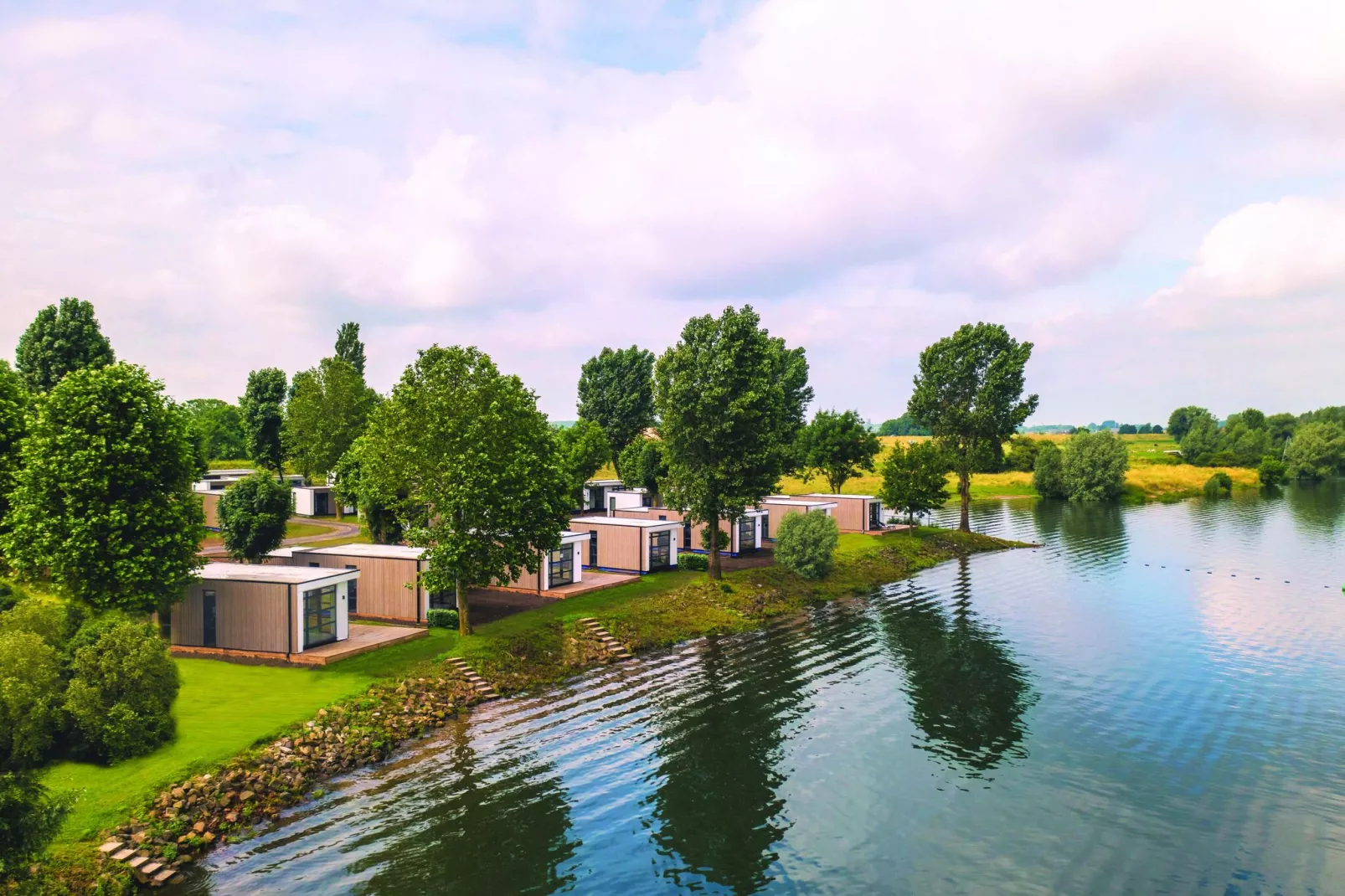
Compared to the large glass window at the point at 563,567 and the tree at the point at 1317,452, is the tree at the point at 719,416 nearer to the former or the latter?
the large glass window at the point at 563,567

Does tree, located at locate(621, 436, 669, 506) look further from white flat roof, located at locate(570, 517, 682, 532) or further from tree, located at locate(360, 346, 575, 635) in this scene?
tree, located at locate(360, 346, 575, 635)

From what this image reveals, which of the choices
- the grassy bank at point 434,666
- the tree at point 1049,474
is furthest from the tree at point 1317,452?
the grassy bank at point 434,666

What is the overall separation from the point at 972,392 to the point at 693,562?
45.4 meters

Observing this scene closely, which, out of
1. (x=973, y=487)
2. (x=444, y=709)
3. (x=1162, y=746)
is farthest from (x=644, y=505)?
(x=973, y=487)

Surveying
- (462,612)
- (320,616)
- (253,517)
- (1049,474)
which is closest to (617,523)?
(462,612)

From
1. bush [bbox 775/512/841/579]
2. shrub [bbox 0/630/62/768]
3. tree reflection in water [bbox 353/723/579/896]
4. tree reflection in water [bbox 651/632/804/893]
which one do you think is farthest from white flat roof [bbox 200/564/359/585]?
bush [bbox 775/512/841/579]

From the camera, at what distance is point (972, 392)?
91.0 metres

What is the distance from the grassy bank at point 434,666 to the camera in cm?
2481

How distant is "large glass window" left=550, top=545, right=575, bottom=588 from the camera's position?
53.9 m

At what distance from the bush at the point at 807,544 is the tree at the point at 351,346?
65.5 meters

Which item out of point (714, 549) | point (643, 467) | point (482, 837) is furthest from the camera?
point (643, 467)

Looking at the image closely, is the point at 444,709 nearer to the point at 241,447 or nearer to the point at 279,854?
the point at 279,854

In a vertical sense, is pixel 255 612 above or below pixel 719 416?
below

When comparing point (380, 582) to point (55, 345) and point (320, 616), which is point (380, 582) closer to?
point (320, 616)
